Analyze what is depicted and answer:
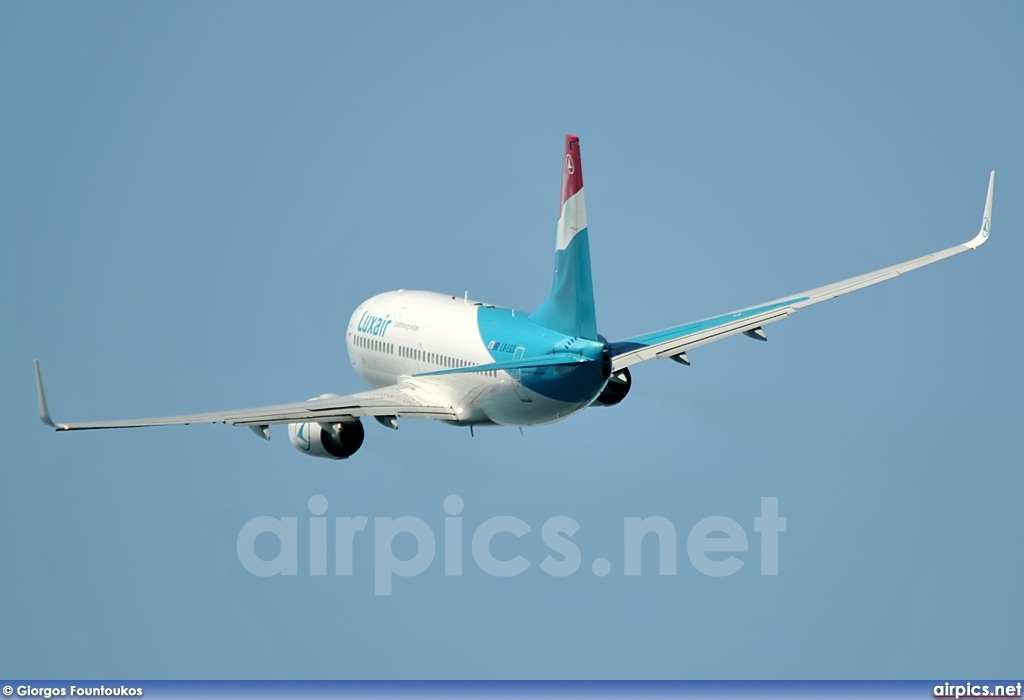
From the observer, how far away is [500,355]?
103 m

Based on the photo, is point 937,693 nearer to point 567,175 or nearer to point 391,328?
point 567,175

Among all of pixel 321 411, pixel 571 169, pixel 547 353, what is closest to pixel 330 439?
pixel 321 411

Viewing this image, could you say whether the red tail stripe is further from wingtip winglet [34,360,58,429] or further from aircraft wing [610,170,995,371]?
wingtip winglet [34,360,58,429]

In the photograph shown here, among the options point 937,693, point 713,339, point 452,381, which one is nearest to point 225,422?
point 452,381

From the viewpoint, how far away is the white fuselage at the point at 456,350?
101500 millimetres

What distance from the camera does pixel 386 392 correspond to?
4284 inches

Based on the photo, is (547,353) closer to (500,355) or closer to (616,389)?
(500,355)

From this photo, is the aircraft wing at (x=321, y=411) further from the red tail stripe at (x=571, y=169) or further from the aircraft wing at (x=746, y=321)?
the red tail stripe at (x=571, y=169)

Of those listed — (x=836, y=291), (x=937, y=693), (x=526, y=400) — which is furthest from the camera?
→ (x=836, y=291)

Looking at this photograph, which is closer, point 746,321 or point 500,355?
point 500,355

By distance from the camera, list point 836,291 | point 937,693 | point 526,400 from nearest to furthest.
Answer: point 937,693
point 526,400
point 836,291

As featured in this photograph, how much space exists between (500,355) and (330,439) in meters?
7.97

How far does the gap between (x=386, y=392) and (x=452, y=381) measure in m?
4.17

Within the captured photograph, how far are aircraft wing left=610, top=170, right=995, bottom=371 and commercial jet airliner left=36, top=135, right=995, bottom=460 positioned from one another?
71mm
